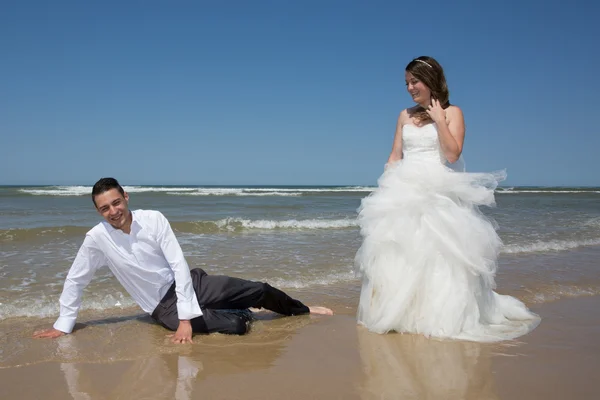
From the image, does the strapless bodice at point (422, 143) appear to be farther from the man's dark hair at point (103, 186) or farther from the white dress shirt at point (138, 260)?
the man's dark hair at point (103, 186)

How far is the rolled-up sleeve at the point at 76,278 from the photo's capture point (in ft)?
12.4

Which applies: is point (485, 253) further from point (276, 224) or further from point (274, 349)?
point (276, 224)

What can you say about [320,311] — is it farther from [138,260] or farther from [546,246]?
[546,246]

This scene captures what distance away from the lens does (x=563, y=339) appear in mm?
3736

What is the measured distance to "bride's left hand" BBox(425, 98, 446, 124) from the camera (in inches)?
145

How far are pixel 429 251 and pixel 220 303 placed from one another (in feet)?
6.12

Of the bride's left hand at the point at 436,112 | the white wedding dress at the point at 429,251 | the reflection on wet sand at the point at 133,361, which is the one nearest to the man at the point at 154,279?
the reflection on wet sand at the point at 133,361

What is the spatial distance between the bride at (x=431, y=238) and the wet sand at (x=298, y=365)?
0.71 feet

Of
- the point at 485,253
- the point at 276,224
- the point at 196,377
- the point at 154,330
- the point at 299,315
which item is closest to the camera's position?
the point at 196,377

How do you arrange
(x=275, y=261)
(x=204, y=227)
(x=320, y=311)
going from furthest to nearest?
(x=204, y=227) < (x=275, y=261) < (x=320, y=311)

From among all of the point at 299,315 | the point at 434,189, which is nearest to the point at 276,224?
the point at 299,315

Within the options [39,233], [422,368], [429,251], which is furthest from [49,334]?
[39,233]

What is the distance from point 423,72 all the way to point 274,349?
8.34 ft

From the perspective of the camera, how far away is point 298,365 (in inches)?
125
